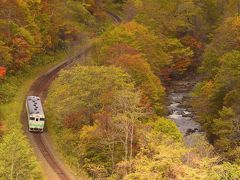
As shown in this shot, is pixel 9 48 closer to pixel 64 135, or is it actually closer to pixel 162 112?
pixel 64 135

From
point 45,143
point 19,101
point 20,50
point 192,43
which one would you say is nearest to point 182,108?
point 192,43

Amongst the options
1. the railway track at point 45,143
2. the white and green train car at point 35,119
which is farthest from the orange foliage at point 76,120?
the railway track at point 45,143

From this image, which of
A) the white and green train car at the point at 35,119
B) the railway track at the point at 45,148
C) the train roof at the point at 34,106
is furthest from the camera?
the train roof at the point at 34,106

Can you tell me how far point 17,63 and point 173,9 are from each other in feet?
124

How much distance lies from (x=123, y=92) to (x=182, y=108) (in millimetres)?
28584

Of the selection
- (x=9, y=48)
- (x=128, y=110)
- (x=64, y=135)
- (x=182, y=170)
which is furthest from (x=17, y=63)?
(x=182, y=170)

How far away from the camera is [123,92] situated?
52.5m

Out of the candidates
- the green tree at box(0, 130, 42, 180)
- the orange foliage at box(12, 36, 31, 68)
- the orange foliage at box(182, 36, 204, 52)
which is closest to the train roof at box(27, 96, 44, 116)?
the orange foliage at box(12, 36, 31, 68)

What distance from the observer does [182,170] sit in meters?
36.6

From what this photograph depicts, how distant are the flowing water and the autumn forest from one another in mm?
166

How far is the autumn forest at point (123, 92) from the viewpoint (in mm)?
43406

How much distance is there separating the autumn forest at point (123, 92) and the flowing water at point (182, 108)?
0.55ft

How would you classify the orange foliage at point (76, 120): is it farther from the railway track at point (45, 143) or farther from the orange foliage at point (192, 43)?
the orange foliage at point (192, 43)

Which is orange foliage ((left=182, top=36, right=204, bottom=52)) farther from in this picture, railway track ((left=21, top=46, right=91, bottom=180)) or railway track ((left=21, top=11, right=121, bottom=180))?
railway track ((left=21, top=11, right=121, bottom=180))
